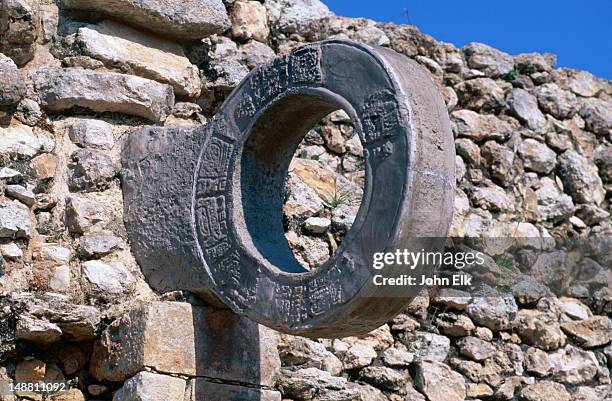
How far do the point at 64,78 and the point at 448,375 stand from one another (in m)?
2.32

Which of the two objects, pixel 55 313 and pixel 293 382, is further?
pixel 293 382

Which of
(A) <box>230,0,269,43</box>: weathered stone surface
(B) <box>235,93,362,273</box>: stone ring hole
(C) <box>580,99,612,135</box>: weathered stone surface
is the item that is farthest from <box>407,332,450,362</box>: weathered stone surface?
(C) <box>580,99,612,135</box>: weathered stone surface

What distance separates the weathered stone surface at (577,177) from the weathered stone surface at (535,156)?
95 mm

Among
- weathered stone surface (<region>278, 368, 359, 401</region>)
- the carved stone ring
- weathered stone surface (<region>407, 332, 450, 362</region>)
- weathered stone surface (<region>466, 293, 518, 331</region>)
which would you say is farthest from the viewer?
weathered stone surface (<region>466, 293, 518, 331</region>)

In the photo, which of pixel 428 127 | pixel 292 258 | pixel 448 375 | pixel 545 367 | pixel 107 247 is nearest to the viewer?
pixel 428 127

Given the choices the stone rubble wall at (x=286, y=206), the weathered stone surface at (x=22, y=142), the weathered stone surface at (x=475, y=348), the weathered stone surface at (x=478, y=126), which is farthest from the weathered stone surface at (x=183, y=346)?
the weathered stone surface at (x=478, y=126)

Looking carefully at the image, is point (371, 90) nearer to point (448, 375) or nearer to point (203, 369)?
point (203, 369)

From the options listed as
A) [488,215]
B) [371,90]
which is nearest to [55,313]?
[371,90]

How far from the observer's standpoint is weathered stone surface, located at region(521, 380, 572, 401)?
586 centimetres

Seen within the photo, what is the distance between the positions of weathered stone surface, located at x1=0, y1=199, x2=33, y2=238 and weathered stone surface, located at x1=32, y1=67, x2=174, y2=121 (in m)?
0.52

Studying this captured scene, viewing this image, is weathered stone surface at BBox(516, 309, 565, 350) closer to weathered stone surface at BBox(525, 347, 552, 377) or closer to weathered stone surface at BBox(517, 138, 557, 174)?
weathered stone surface at BBox(525, 347, 552, 377)

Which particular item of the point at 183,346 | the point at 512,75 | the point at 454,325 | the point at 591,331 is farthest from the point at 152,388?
the point at 512,75

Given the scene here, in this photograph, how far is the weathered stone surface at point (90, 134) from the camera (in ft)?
16.1

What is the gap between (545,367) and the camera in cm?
602
